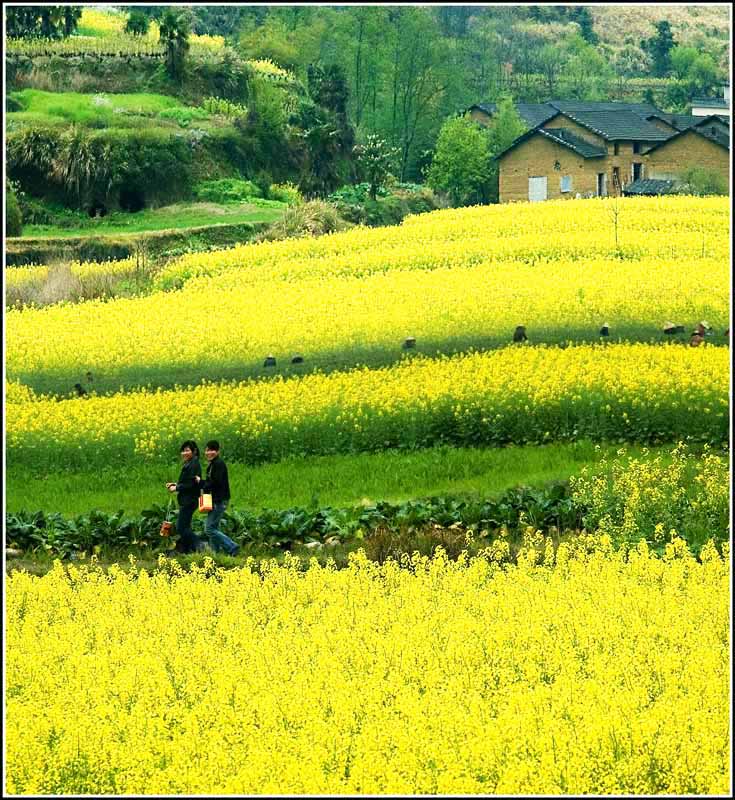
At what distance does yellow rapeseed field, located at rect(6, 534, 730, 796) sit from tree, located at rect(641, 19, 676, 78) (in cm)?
10883

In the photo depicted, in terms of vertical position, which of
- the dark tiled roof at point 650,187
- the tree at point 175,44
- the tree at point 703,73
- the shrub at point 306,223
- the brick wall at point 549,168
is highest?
the tree at point 703,73

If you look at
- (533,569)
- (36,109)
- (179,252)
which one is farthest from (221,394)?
(36,109)

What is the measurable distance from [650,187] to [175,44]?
20353 mm

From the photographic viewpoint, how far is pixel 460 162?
6544 centimetres

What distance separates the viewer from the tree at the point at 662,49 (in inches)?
4636

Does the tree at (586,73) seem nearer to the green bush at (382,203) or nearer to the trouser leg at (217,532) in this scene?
the green bush at (382,203)

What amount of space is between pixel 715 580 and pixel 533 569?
196 cm

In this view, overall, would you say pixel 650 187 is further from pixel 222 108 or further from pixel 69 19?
pixel 69 19

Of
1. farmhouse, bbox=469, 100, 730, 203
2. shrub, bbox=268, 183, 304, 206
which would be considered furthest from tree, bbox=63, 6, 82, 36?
farmhouse, bbox=469, 100, 730, 203

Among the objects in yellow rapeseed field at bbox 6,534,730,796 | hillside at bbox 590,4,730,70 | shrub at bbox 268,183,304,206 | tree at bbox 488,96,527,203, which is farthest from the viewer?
hillside at bbox 590,4,730,70

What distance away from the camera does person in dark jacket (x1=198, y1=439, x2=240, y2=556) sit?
1719 centimetres

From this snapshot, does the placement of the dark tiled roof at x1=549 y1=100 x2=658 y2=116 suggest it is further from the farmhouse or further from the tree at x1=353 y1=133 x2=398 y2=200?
the tree at x1=353 y1=133 x2=398 y2=200

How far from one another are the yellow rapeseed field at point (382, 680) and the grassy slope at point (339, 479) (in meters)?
4.78

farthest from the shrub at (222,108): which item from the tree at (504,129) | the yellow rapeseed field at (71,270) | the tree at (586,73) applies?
the tree at (586,73)
